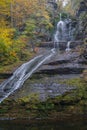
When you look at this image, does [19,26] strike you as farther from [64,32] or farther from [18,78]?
[18,78]

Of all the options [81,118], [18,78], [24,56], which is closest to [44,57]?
[24,56]

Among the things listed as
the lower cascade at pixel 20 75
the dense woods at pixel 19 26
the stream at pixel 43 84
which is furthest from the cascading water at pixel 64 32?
the stream at pixel 43 84

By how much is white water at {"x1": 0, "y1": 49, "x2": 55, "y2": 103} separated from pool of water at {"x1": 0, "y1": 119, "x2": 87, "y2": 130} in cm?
294

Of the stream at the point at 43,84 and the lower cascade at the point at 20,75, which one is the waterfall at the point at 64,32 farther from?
the stream at the point at 43,84

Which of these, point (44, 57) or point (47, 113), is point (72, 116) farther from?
point (44, 57)

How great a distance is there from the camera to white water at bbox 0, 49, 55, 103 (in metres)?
20.8

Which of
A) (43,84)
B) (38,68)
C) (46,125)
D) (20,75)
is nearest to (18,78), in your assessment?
(20,75)

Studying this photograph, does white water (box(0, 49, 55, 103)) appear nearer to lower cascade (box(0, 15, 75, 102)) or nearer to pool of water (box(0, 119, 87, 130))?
lower cascade (box(0, 15, 75, 102))

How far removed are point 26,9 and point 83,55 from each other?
12.6m

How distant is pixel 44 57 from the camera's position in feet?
92.1

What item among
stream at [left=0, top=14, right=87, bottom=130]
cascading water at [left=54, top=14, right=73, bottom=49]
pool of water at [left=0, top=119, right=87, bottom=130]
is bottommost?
pool of water at [left=0, top=119, right=87, bottom=130]

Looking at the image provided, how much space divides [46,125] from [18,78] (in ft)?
21.7

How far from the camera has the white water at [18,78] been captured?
2078cm

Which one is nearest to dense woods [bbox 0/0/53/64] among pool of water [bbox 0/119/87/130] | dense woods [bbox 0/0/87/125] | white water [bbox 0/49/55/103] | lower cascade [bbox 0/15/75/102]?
dense woods [bbox 0/0/87/125]
